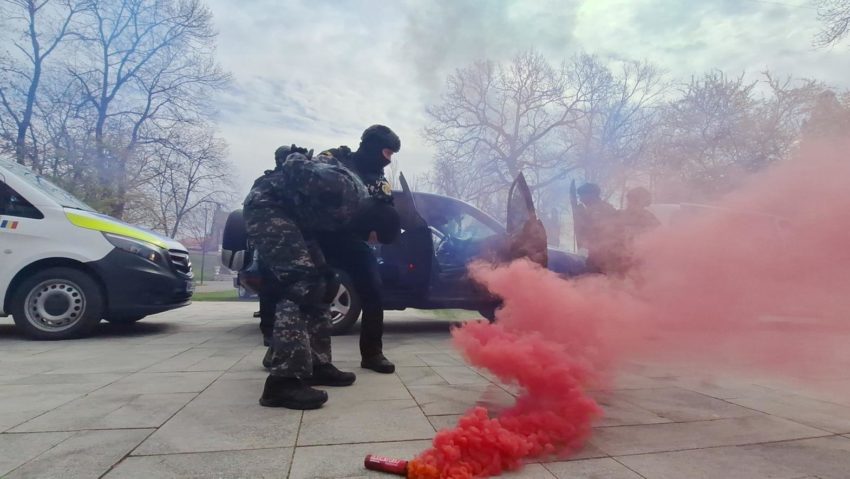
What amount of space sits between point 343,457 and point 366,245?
201 cm

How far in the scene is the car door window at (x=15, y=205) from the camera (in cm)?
567

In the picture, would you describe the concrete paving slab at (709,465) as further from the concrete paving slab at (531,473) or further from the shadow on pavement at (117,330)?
the shadow on pavement at (117,330)

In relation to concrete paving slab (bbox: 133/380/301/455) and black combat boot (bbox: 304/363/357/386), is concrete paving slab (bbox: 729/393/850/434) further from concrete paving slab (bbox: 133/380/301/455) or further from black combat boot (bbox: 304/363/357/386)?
concrete paving slab (bbox: 133/380/301/455)

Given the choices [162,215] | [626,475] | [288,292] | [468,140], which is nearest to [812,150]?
[626,475]

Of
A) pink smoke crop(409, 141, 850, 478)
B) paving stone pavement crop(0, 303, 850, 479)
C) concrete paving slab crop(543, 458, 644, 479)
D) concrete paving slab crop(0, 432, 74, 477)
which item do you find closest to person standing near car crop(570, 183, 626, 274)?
pink smoke crop(409, 141, 850, 478)

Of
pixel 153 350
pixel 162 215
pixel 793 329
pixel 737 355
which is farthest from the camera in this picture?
pixel 162 215

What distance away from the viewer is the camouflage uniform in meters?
3.02

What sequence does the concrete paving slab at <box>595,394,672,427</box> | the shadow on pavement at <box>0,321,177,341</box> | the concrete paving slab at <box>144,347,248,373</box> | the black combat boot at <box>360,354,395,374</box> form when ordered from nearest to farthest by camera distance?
the concrete paving slab at <box>595,394,672,427</box> < the black combat boot at <box>360,354,395,374</box> < the concrete paving slab at <box>144,347,248,373</box> < the shadow on pavement at <box>0,321,177,341</box>

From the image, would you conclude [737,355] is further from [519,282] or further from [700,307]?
[519,282]

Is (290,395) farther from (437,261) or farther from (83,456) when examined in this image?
(437,261)

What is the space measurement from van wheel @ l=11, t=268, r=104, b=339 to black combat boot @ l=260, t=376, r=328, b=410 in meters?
3.87

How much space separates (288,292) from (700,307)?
3035 millimetres

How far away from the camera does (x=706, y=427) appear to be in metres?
2.75

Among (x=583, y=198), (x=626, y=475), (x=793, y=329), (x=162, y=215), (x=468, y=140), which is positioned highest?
(x=468, y=140)
